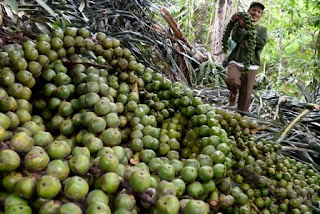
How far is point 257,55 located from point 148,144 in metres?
3.08

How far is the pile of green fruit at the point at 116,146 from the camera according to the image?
806 millimetres

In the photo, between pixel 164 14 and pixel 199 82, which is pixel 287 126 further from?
pixel 199 82

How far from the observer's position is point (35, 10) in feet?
Result: 6.48

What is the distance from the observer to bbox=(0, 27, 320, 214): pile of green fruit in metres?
0.81

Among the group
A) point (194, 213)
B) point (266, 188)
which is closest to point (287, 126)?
point (266, 188)

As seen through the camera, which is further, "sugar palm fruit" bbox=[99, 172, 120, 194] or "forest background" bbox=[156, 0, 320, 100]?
"forest background" bbox=[156, 0, 320, 100]

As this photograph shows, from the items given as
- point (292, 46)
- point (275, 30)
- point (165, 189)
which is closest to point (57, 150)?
point (165, 189)

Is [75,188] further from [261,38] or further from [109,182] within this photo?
[261,38]

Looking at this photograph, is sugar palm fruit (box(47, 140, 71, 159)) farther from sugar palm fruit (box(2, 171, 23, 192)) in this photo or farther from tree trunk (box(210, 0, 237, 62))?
tree trunk (box(210, 0, 237, 62))

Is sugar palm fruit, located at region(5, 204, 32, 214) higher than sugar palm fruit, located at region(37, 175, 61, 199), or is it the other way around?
sugar palm fruit, located at region(37, 175, 61, 199)

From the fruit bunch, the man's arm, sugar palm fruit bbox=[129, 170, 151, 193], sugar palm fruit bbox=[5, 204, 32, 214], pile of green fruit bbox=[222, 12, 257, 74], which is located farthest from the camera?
the fruit bunch

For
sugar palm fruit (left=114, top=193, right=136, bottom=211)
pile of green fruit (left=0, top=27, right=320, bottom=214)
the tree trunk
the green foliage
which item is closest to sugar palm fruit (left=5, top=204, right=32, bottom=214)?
pile of green fruit (left=0, top=27, right=320, bottom=214)

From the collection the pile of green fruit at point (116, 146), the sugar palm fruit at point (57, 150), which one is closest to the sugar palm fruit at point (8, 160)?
the pile of green fruit at point (116, 146)

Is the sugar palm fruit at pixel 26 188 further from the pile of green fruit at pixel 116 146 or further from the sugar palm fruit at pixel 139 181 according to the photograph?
the sugar palm fruit at pixel 139 181
